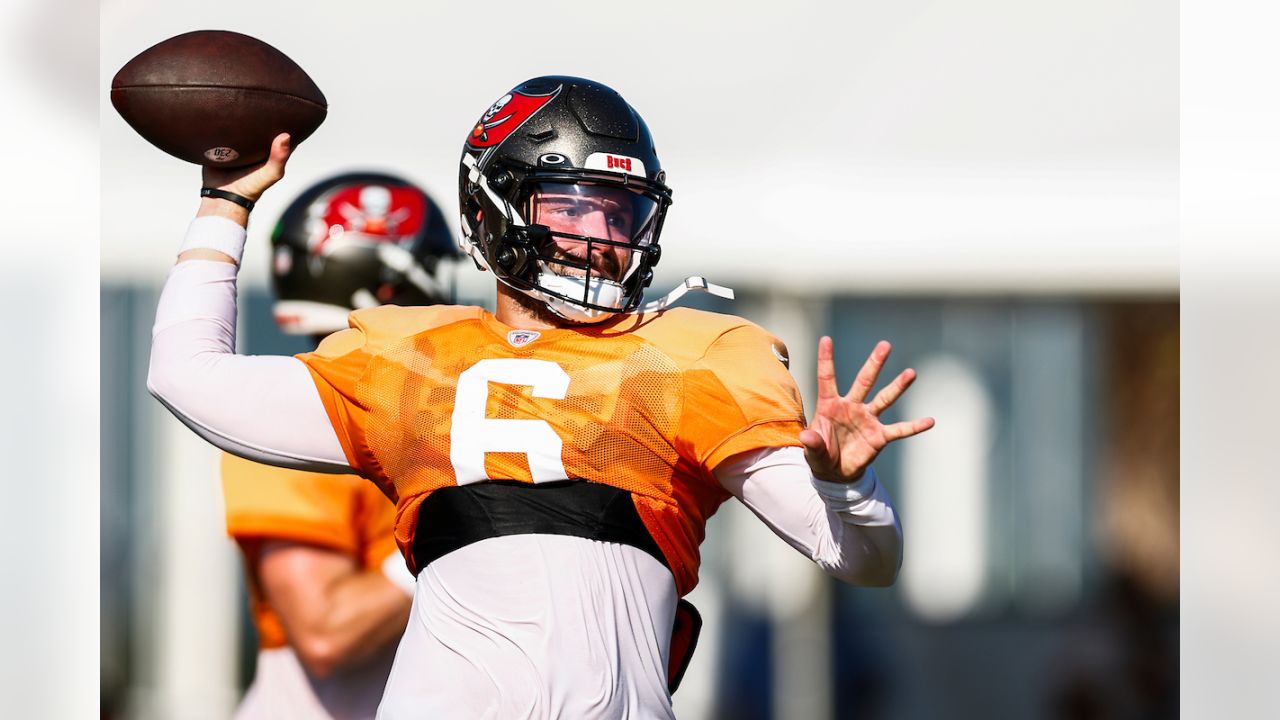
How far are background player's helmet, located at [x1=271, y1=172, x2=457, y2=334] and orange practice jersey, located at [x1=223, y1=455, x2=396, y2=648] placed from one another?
Result: 1.51 ft

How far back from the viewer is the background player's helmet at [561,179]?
204cm

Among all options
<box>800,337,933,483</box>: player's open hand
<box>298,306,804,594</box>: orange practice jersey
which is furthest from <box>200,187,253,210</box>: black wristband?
<box>800,337,933,483</box>: player's open hand

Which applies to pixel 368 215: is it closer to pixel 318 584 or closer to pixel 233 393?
pixel 318 584

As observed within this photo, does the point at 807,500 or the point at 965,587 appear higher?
the point at 807,500

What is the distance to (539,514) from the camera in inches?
76.0

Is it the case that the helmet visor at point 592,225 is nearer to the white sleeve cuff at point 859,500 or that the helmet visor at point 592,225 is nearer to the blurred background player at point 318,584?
the white sleeve cuff at point 859,500

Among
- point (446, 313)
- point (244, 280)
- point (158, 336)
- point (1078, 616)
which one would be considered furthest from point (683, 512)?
point (1078, 616)

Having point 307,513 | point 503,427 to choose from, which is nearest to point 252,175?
point 503,427

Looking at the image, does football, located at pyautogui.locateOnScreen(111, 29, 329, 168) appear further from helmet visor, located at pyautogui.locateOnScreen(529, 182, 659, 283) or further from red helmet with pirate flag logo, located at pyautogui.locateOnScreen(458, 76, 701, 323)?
helmet visor, located at pyautogui.locateOnScreen(529, 182, 659, 283)

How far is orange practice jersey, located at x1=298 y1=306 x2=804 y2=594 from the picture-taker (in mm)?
1930

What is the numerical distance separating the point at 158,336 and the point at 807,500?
108 centimetres

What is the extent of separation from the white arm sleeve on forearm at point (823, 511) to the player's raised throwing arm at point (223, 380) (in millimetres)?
657

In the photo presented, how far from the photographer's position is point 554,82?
2.18 metres

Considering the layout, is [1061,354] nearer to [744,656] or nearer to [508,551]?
[744,656]
